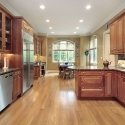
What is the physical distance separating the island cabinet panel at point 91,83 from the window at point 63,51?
7989mm

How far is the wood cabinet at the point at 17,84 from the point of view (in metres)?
4.15

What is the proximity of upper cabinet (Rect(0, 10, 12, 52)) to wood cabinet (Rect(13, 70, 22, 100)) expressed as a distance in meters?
0.82

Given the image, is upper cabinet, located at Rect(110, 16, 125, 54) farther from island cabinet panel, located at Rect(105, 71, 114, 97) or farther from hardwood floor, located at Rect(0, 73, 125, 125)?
hardwood floor, located at Rect(0, 73, 125, 125)

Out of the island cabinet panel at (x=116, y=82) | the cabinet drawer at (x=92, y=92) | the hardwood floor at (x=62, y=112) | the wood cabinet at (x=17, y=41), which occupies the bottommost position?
the hardwood floor at (x=62, y=112)

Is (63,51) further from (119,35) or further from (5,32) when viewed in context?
(5,32)

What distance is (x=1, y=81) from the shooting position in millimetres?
3244

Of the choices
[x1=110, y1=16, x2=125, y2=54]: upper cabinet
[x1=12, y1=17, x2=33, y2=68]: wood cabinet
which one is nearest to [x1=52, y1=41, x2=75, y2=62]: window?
[x1=110, y1=16, x2=125, y2=54]: upper cabinet

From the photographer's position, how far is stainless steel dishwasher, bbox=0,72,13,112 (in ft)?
10.7

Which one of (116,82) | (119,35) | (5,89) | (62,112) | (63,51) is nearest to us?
(62,112)

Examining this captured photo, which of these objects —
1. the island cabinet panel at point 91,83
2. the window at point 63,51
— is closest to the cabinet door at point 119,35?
the island cabinet panel at point 91,83

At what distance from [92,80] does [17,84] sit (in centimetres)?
236

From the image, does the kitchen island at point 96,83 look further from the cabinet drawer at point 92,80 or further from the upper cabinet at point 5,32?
the upper cabinet at point 5,32

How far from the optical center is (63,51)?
12.4 m

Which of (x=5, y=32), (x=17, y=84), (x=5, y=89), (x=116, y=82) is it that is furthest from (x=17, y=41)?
(x=116, y=82)
